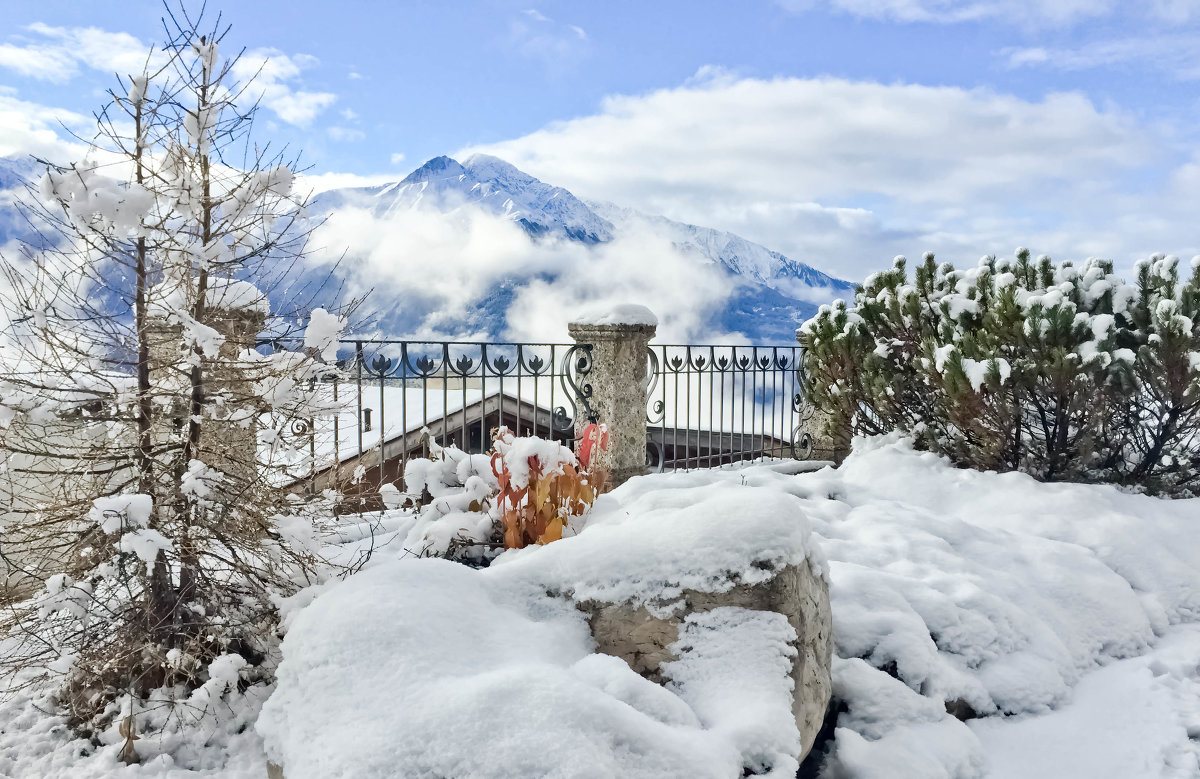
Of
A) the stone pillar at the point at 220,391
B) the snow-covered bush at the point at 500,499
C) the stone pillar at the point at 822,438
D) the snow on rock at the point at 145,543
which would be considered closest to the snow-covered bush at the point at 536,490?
the snow-covered bush at the point at 500,499

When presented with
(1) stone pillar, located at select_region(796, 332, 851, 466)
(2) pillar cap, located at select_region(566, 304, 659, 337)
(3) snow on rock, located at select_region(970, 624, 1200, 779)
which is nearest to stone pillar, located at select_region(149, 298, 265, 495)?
(3) snow on rock, located at select_region(970, 624, 1200, 779)

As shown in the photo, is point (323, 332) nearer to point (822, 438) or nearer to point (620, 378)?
point (620, 378)

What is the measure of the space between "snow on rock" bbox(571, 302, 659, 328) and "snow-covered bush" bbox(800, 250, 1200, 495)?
2054 millimetres

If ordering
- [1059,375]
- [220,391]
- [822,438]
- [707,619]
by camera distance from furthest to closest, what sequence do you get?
1. [822,438]
2. [1059,375]
3. [220,391]
4. [707,619]

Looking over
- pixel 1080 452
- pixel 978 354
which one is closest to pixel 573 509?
pixel 978 354

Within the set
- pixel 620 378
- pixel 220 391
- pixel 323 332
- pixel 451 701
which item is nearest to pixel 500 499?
pixel 323 332

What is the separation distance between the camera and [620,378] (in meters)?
6.98

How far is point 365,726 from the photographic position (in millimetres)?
1830

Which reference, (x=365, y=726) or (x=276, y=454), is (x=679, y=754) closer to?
(x=365, y=726)

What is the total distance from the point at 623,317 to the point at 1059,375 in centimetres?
352

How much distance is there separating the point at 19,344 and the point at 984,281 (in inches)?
264

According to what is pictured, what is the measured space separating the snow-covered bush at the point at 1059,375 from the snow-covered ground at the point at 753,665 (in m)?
1.15

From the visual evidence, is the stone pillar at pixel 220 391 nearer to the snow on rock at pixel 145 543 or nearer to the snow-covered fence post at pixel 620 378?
A: the snow on rock at pixel 145 543

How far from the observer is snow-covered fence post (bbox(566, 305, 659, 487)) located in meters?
6.93
